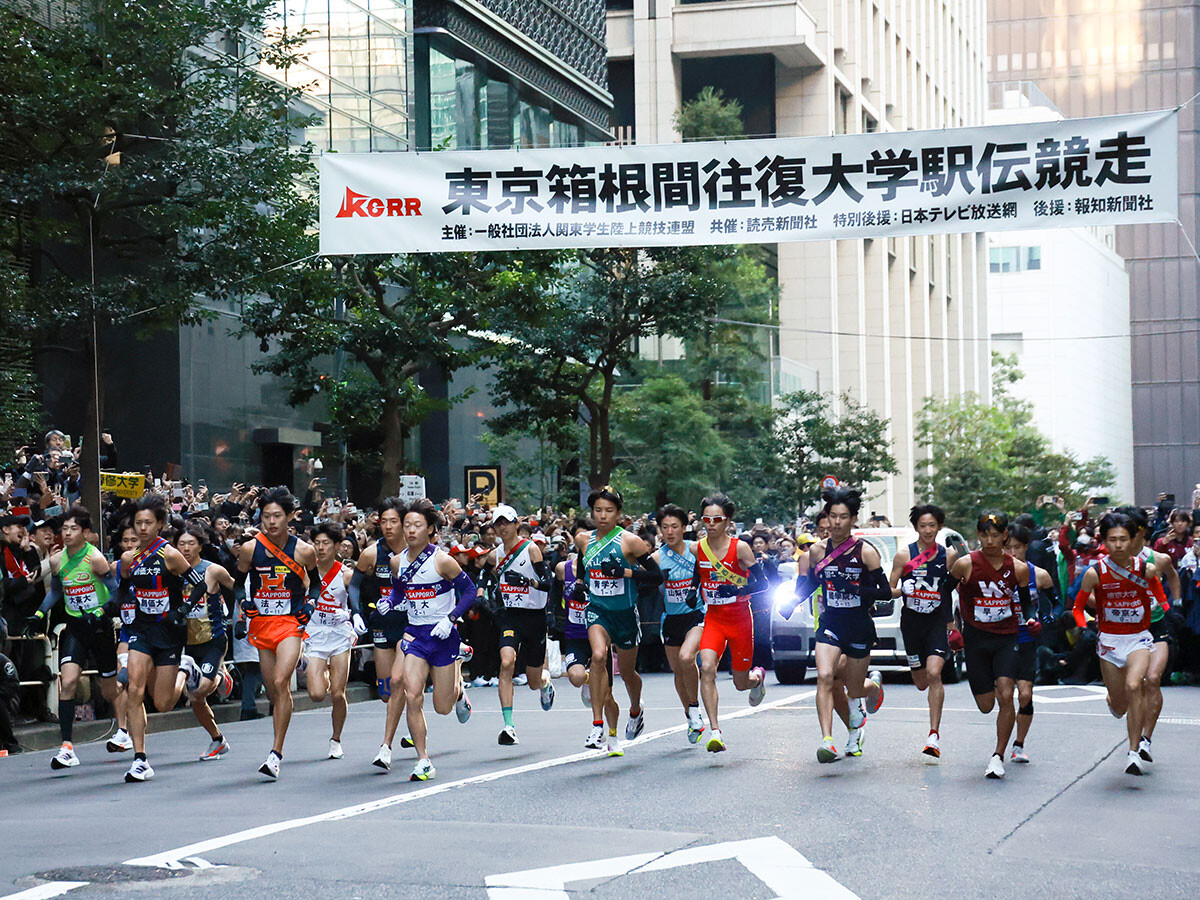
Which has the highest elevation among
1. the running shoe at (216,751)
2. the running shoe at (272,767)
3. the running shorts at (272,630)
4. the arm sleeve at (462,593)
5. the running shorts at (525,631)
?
the arm sleeve at (462,593)

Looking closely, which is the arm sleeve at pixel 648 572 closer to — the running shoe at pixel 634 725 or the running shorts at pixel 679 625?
the running shorts at pixel 679 625

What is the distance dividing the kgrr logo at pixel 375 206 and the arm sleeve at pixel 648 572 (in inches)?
157

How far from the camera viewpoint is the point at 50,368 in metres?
28.3

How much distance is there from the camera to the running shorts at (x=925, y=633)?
1277cm

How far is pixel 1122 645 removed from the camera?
465 inches

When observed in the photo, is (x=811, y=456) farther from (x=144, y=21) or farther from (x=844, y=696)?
(x=844, y=696)

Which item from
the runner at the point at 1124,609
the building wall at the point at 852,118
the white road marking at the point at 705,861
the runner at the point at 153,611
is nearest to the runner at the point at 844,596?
the runner at the point at 1124,609

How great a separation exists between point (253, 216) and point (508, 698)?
979 centimetres

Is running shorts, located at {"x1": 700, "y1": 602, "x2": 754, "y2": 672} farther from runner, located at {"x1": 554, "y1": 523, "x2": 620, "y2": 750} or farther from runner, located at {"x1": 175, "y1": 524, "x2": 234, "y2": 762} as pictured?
runner, located at {"x1": 175, "y1": 524, "x2": 234, "y2": 762}

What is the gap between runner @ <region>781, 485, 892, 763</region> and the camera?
39.7 ft

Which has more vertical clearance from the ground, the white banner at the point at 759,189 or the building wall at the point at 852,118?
the building wall at the point at 852,118

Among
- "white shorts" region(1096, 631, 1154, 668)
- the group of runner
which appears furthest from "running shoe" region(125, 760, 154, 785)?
"white shorts" region(1096, 631, 1154, 668)

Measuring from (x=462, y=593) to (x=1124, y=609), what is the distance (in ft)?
15.0

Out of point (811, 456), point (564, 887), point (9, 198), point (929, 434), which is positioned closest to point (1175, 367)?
point (929, 434)
